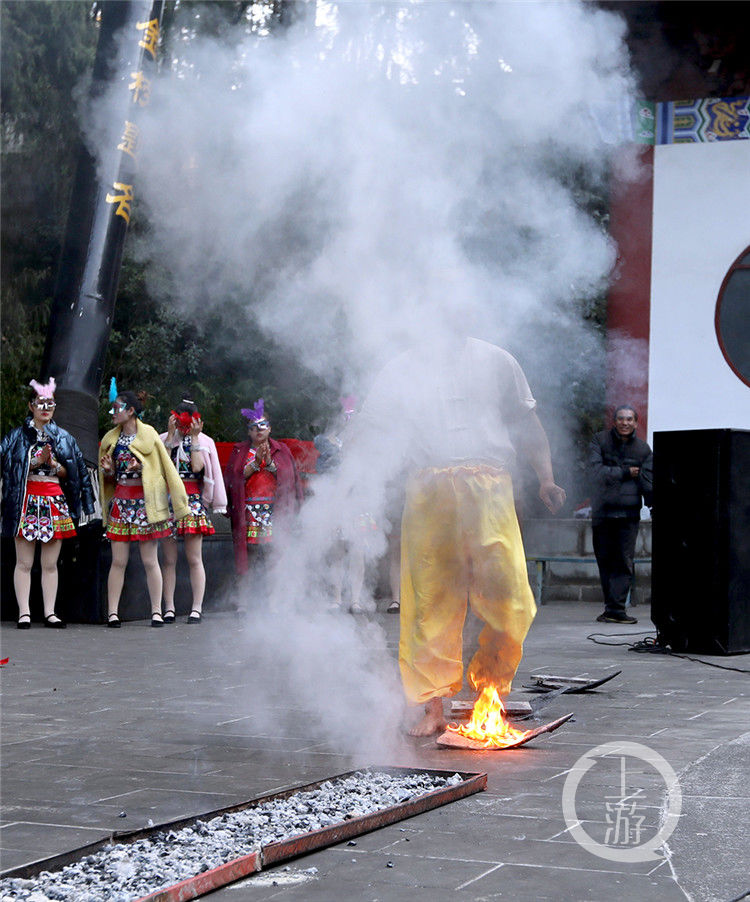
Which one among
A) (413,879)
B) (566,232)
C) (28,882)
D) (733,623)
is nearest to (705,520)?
(733,623)

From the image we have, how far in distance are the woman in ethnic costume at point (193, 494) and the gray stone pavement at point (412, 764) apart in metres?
2.48

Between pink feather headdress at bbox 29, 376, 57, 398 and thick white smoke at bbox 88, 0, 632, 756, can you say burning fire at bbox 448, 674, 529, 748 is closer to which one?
thick white smoke at bbox 88, 0, 632, 756

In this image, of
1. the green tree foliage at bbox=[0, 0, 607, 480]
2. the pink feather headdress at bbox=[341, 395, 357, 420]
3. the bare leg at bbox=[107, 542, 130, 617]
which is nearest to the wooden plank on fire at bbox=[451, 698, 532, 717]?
the pink feather headdress at bbox=[341, 395, 357, 420]

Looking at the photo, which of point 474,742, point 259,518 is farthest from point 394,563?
point 474,742

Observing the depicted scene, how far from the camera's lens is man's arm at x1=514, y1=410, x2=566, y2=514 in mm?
5488

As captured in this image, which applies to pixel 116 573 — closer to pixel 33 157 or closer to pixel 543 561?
pixel 543 561

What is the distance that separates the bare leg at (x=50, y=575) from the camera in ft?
32.7

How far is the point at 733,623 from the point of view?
8.48m

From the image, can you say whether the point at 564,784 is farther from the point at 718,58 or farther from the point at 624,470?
the point at 718,58

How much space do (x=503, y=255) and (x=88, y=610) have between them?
5.91 m

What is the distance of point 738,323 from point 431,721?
24.8ft

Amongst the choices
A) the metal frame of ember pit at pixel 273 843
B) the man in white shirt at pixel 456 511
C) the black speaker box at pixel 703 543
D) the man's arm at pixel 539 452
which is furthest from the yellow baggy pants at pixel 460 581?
the black speaker box at pixel 703 543

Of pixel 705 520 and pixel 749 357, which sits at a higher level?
pixel 749 357

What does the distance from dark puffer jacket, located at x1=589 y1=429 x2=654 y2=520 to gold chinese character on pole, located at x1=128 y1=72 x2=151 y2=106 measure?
586cm
